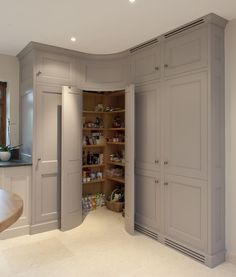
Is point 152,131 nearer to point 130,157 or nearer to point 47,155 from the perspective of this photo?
point 130,157

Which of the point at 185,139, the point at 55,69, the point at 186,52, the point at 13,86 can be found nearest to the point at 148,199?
the point at 185,139

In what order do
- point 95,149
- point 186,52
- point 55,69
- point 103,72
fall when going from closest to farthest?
point 186,52 → point 55,69 → point 103,72 → point 95,149

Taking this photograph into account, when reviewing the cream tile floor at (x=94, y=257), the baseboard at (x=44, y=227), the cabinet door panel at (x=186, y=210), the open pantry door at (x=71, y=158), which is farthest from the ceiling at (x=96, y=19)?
the cream tile floor at (x=94, y=257)

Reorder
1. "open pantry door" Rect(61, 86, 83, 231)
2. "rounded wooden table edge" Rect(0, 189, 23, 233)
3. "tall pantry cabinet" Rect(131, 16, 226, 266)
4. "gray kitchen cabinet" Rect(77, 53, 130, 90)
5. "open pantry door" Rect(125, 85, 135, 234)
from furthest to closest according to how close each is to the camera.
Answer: "gray kitchen cabinet" Rect(77, 53, 130, 90) → "open pantry door" Rect(61, 86, 83, 231) → "open pantry door" Rect(125, 85, 135, 234) → "tall pantry cabinet" Rect(131, 16, 226, 266) → "rounded wooden table edge" Rect(0, 189, 23, 233)

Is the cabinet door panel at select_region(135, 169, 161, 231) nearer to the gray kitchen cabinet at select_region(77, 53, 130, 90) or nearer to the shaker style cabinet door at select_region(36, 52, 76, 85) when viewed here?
the gray kitchen cabinet at select_region(77, 53, 130, 90)

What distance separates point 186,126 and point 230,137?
456mm

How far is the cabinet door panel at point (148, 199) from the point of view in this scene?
3.13 meters

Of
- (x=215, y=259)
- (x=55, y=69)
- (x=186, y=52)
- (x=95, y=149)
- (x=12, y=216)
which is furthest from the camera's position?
(x=95, y=149)

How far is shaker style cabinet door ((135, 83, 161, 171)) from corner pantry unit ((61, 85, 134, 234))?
158 mm

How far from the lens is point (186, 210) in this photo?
276 centimetres

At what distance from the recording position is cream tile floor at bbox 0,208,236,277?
2400 millimetres

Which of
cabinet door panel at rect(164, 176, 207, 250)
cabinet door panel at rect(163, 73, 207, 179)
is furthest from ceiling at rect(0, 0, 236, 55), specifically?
cabinet door panel at rect(164, 176, 207, 250)

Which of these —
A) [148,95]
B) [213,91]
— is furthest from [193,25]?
[148,95]

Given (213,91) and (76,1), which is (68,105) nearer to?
(76,1)
